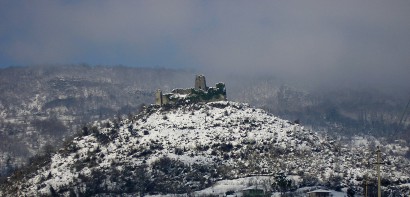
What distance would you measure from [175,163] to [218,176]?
36.6ft

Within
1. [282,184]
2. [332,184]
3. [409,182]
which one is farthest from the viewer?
[409,182]

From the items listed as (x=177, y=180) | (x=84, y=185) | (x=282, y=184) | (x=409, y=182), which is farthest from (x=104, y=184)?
(x=409, y=182)

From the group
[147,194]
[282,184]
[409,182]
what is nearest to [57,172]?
[147,194]

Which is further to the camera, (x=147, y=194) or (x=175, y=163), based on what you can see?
(x=175, y=163)

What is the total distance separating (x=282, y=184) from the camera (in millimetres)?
168000

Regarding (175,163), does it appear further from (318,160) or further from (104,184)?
(318,160)

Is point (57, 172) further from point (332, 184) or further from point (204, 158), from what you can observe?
point (332, 184)

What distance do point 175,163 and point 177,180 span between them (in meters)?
7.41

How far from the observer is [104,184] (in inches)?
7234

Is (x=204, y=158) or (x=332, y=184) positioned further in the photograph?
(x=204, y=158)

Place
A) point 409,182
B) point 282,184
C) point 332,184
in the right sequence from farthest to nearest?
1. point 409,182
2. point 332,184
3. point 282,184

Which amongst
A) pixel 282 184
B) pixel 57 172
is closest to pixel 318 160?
pixel 282 184

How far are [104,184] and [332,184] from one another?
1956 inches

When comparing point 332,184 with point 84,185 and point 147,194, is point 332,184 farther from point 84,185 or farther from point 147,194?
point 84,185
